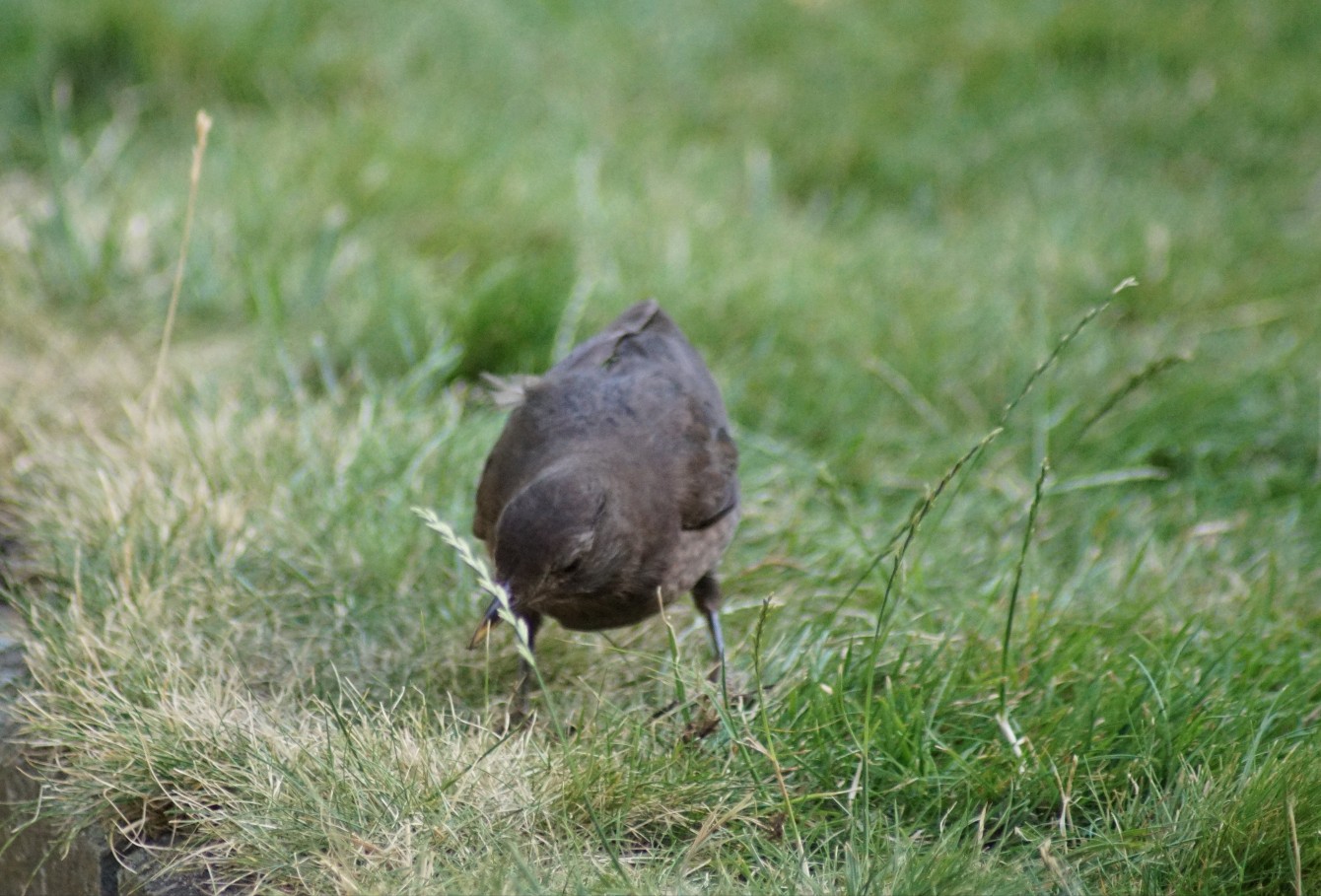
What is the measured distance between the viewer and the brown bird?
2.81m

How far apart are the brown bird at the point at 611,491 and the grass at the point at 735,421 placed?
151 mm

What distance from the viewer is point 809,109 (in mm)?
6715

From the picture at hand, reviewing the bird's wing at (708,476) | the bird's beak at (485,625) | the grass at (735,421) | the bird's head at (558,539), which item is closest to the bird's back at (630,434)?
the bird's wing at (708,476)

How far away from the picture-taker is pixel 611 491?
293cm

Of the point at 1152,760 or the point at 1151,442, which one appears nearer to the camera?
the point at 1152,760

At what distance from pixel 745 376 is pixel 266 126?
235cm

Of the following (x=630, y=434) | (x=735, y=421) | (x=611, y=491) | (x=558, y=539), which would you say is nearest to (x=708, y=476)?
(x=630, y=434)

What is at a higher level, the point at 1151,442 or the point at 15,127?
the point at 15,127

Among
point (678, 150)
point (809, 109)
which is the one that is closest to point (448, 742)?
point (678, 150)

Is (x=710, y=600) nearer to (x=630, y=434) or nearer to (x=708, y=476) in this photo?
(x=708, y=476)

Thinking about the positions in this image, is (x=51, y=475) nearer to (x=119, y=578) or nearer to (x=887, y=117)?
(x=119, y=578)

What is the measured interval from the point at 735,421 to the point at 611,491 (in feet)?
4.93

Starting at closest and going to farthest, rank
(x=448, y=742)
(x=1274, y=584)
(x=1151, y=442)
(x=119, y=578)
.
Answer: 1. (x=448, y=742)
2. (x=119, y=578)
3. (x=1274, y=584)
4. (x=1151, y=442)

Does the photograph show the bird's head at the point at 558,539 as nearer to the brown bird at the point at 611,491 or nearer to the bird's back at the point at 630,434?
the brown bird at the point at 611,491
